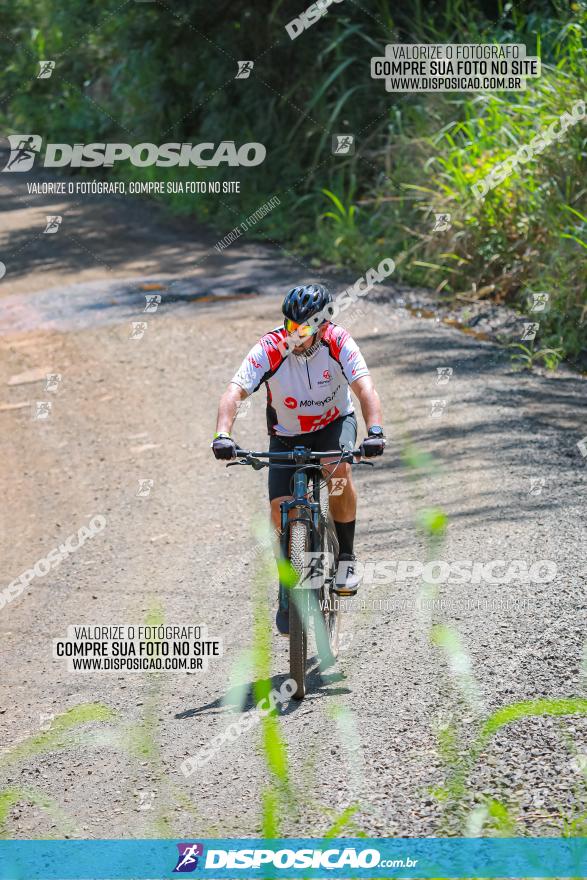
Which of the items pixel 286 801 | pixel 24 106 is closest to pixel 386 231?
pixel 286 801

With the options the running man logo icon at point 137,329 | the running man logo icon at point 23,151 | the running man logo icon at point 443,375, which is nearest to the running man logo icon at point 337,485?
the running man logo icon at point 443,375

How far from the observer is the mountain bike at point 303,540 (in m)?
6.02

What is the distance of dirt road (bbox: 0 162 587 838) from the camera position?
5.34 metres

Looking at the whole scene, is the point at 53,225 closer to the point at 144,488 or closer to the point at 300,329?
the point at 144,488

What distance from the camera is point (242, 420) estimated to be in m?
12.1

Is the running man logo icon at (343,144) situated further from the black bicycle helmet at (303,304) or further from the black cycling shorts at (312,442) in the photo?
the black bicycle helmet at (303,304)

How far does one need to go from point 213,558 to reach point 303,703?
110 inches

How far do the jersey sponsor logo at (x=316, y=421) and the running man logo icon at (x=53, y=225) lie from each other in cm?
1470

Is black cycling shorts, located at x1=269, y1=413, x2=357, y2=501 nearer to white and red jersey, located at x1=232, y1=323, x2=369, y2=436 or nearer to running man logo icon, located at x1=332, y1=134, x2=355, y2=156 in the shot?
white and red jersey, located at x1=232, y1=323, x2=369, y2=436

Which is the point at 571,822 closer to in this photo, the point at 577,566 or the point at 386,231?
the point at 577,566

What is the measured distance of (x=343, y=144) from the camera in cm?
1859

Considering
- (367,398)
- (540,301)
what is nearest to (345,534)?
(367,398)

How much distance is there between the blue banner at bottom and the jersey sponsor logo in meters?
2.37

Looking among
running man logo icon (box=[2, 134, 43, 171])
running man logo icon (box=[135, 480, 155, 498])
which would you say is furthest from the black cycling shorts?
running man logo icon (box=[2, 134, 43, 171])
